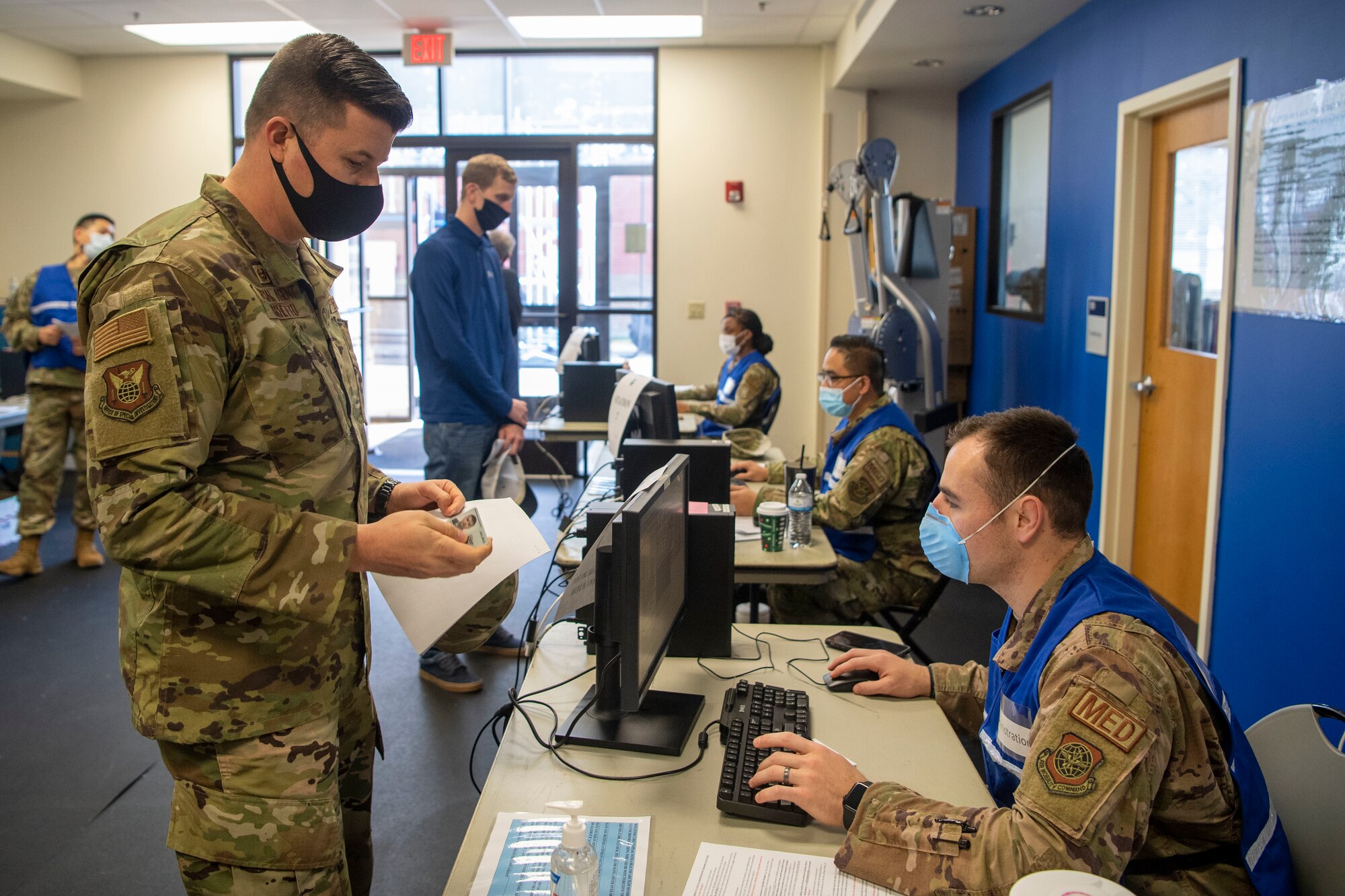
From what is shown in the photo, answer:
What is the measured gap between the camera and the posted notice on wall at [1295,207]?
104 inches

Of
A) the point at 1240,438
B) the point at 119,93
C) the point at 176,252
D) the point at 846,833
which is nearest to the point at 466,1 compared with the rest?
the point at 119,93

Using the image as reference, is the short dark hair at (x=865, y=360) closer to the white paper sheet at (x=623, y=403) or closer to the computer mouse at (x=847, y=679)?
the white paper sheet at (x=623, y=403)

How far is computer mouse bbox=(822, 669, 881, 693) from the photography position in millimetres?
1810

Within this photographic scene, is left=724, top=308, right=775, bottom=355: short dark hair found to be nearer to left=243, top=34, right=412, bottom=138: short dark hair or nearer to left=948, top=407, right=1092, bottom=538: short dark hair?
left=948, top=407, right=1092, bottom=538: short dark hair

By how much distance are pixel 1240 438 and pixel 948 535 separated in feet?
6.95

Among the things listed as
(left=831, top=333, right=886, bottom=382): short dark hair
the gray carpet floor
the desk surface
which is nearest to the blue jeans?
the gray carpet floor

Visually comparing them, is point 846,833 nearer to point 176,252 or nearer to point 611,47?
point 176,252

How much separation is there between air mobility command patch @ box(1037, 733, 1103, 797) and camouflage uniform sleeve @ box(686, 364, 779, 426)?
3.70 meters

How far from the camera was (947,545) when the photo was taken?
156 centimetres

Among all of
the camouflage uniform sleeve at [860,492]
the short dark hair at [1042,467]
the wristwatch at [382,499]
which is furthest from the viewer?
the camouflage uniform sleeve at [860,492]

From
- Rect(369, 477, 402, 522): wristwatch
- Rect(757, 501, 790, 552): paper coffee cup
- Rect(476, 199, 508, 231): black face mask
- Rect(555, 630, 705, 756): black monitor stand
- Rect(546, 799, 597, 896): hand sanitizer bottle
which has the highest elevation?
Rect(476, 199, 508, 231): black face mask

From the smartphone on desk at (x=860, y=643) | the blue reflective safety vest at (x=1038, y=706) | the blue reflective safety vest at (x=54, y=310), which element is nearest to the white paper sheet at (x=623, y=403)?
the smartphone on desk at (x=860, y=643)

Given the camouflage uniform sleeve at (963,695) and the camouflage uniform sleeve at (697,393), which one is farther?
the camouflage uniform sleeve at (697,393)

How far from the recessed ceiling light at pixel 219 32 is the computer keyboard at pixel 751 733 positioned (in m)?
5.93
